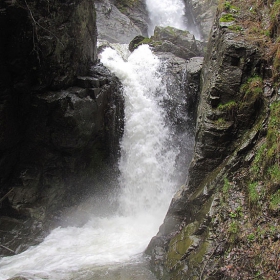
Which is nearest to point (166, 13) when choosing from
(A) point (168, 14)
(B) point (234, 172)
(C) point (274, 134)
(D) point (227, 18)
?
(A) point (168, 14)

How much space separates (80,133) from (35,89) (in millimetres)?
1985

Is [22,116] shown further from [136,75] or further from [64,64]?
[136,75]

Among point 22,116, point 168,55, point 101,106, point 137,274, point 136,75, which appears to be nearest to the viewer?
point 137,274

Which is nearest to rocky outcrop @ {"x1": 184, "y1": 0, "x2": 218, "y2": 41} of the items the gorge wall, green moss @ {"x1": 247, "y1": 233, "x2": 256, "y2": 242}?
the gorge wall

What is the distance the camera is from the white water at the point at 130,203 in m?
7.40

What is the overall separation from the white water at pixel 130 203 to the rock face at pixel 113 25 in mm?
5763

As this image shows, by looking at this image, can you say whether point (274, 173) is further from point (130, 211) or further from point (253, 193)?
point (130, 211)

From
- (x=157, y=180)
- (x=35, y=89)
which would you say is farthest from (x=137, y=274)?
(x=35, y=89)

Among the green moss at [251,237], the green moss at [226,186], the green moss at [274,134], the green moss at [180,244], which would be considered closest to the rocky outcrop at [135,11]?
the green moss at [274,134]

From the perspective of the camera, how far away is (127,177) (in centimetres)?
1080

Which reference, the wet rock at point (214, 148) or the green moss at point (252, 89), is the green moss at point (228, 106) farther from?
the green moss at point (252, 89)

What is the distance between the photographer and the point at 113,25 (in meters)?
19.2

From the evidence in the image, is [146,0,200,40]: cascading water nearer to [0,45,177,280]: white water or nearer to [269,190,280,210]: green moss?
[0,45,177,280]: white water

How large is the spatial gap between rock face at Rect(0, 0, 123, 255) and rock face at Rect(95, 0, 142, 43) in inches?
314
